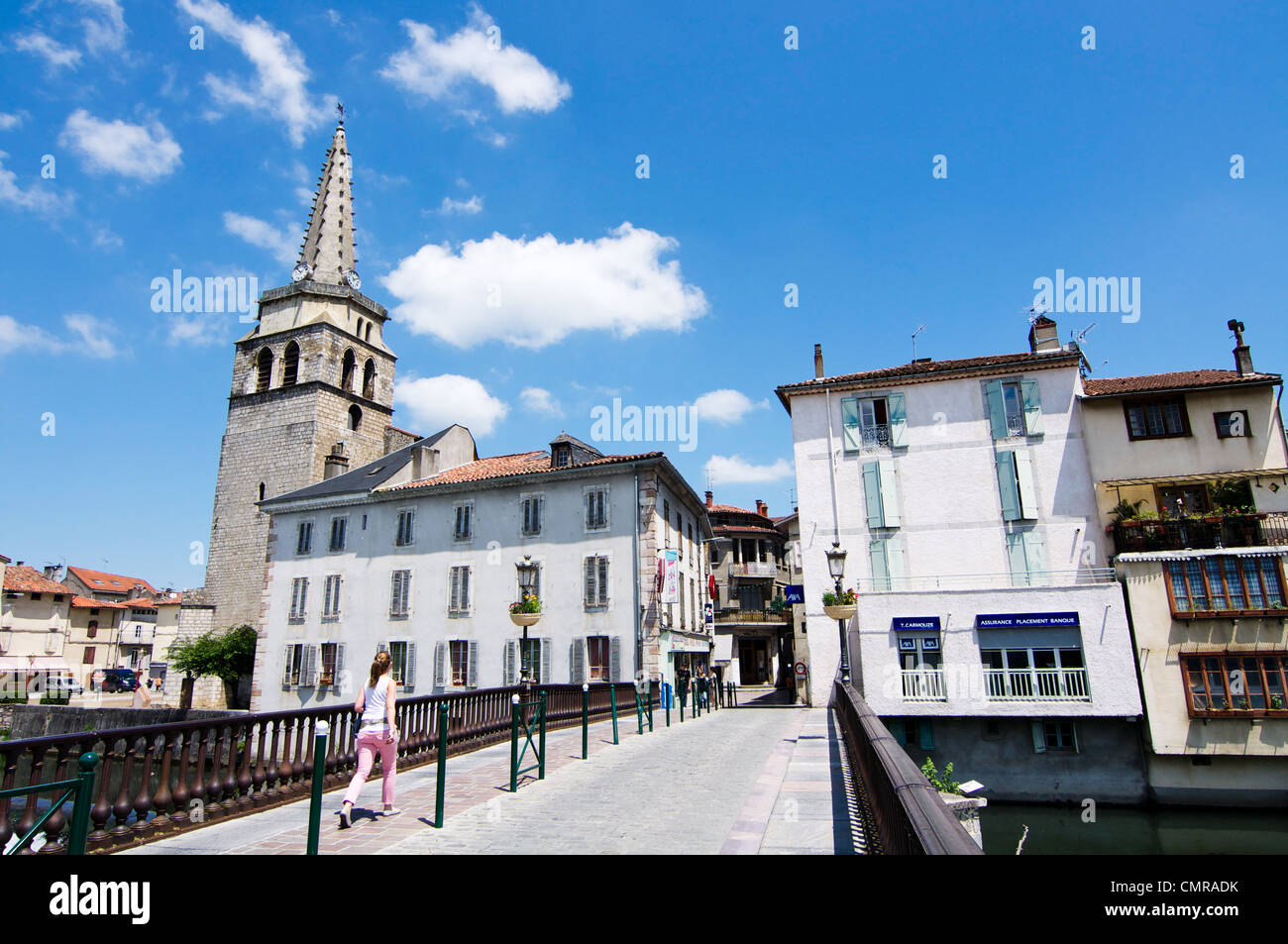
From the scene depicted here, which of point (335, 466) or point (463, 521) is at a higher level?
point (335, 466)

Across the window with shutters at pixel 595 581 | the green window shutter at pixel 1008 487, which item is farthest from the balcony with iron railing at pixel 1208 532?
the window with shutters at pixel 595 581

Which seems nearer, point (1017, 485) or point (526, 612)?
point (526, 612)

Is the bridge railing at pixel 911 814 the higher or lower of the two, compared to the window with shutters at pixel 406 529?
lower

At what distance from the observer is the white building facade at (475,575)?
2659cm

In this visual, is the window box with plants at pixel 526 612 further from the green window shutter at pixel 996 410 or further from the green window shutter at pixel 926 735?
the green window shutter at pixel 996 410

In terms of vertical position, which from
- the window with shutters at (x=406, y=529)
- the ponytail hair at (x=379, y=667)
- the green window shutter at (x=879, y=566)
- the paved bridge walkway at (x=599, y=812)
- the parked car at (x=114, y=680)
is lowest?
the parked car at (x=114, y=680)

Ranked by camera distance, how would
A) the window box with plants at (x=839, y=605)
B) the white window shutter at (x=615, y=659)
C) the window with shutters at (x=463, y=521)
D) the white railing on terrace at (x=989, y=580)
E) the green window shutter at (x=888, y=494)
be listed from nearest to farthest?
the window box with plants at (x=839, y=605) → the white railing on terrace at (x=989, y=580) → the white window shutter at (x=615, y=659) → the green window shutter at (x=888, y=494) → the window with shutters at (x=463, y=521)

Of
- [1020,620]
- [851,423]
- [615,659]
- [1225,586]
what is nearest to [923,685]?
[1020,620]

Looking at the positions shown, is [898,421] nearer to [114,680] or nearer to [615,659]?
[615,659]

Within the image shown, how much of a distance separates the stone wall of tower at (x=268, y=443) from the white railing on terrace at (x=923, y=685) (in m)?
34.0

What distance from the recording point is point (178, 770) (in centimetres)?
725

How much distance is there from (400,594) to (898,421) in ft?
71.5

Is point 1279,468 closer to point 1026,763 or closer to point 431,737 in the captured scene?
point 1026,763
